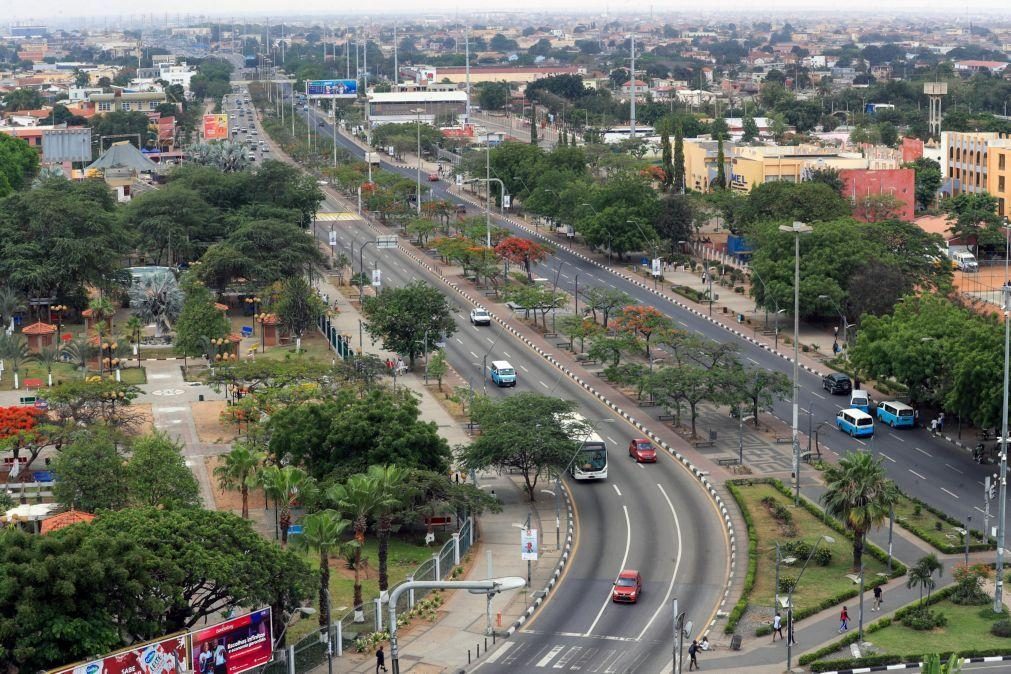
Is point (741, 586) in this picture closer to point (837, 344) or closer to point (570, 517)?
point (570, 517)

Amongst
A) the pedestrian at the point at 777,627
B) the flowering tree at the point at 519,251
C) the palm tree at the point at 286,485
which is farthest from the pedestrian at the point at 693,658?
the flowering tree at the point at 519,251

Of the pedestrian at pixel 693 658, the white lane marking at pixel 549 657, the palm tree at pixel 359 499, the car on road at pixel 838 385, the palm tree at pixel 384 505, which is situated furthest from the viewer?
the car on road at pixel 838 385

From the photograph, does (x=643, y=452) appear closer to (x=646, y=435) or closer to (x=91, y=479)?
(x=646, y=435)

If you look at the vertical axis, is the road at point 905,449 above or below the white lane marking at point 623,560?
above

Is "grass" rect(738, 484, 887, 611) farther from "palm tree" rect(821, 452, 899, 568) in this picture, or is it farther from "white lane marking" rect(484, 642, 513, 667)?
"white lane marking" rect(484, 642, 513, 667)

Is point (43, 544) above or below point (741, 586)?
above

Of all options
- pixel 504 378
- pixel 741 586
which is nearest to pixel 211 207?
pixel 504 378

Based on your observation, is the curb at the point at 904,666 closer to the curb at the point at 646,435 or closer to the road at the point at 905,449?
the curb at the point at 646,435

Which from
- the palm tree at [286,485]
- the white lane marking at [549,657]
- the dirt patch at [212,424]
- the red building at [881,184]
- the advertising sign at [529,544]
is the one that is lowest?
the white lane marking at [549,657]

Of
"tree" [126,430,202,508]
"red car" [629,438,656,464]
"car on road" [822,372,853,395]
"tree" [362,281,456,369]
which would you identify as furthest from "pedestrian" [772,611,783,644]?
"tree" [362,281,456,369]
